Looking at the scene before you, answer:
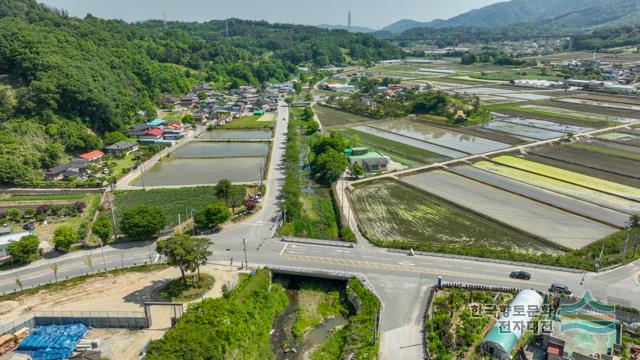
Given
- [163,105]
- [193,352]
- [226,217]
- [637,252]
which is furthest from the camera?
[163,105]

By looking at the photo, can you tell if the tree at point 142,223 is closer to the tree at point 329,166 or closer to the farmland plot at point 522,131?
the tree at point 329,166

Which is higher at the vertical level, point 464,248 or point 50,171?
point 50,171

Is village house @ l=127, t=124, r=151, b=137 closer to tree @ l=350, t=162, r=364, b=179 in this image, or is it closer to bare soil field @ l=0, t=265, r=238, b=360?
tree @ l=350, t=162, r=364, b=179

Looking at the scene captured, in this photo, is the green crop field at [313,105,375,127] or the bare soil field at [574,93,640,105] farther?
the bare soil field at [574,93,640,105]

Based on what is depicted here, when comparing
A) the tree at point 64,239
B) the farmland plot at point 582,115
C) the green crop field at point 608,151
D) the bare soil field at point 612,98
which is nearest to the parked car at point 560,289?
the tree at point 64,239

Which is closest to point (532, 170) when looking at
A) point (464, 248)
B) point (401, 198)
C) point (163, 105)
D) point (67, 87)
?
point (401, 198)

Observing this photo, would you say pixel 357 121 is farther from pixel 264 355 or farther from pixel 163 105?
pixel 264 355

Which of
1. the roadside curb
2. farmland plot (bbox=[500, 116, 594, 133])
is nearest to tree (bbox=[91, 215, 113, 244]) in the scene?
the roadside curb

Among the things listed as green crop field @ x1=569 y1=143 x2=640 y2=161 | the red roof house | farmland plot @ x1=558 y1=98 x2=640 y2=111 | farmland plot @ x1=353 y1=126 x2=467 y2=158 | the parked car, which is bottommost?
the parked car
